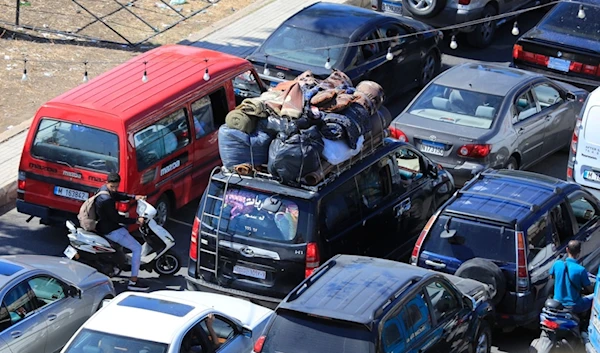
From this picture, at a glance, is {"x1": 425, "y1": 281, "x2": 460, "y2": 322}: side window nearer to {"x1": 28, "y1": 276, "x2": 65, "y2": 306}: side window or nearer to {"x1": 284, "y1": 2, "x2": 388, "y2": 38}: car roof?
{"x1": 28, "y1": 276, "x2": 65, "y2": 306}: side window

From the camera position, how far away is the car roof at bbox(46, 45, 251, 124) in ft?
46.6

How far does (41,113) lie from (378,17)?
6.41 meters

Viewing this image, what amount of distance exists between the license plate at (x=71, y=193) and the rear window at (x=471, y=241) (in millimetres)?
4545

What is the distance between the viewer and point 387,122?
43.9 feet

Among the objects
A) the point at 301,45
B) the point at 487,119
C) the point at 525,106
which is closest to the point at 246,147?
the point at 487,119

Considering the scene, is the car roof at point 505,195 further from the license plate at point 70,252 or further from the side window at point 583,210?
the license plate at point 70,252

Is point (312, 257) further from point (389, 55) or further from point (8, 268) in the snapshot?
point (389, 55)

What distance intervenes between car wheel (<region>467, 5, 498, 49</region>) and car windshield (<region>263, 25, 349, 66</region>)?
431 centimetres

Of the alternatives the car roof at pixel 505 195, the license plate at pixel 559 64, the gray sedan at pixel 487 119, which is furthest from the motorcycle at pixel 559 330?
the license plate at pixel 559 64

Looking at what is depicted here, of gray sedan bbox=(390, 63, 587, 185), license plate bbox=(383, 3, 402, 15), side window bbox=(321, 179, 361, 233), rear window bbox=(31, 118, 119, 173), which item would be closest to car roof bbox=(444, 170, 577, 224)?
side window bbox=(321, 179, 361, 233)

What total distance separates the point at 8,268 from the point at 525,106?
8.06m

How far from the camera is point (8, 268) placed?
11383 mm

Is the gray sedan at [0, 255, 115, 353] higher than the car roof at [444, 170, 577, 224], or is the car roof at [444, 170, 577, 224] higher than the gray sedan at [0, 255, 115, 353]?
the car roof at [444, 170, 577, 224]

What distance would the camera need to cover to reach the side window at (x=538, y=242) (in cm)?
1177
